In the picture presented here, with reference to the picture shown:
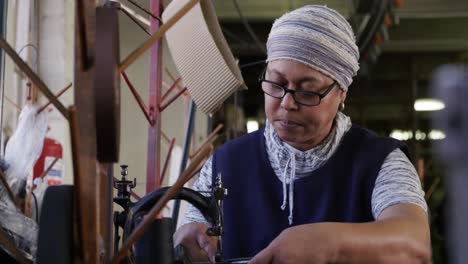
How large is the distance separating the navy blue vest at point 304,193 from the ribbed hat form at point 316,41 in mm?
148

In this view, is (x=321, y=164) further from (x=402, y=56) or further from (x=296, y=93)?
(x=402, y=56)

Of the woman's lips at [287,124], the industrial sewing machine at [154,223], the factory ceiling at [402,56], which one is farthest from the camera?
the factory ceiling at [402,56]

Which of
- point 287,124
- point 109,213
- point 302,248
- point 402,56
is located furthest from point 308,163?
point 402,56

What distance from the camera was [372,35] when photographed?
342cm

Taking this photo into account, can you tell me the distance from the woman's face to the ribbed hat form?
0.01 metres

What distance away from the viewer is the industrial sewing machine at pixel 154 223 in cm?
52

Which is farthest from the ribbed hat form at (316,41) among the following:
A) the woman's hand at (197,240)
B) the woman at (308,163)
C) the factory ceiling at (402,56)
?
the factory ceiling at (402,56)

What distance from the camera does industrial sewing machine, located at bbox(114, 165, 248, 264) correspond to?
517 millimetres

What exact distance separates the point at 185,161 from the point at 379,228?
0.69 m

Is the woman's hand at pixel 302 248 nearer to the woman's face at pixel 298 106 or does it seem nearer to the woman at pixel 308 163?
the woman at pixel 308 163

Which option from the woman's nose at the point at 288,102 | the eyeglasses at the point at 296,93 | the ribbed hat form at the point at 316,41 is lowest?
the woman's nose at the point at 288,102

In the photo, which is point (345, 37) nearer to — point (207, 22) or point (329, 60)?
point (329, 60)

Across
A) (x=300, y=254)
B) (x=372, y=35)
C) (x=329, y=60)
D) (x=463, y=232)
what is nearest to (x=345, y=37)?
(x=329, y=60)

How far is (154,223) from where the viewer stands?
20.4 inches
